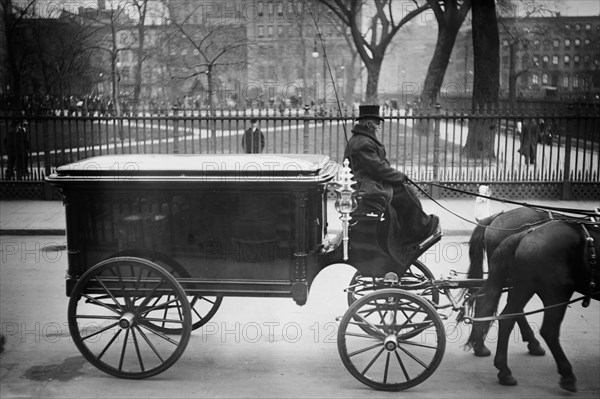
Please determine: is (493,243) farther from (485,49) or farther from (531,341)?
(485,49)

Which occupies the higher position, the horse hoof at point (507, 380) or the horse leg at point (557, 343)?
the horse leg at point (557, 343)

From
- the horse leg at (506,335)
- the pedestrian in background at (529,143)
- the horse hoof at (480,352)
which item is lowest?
the horse hoof at (480,352)

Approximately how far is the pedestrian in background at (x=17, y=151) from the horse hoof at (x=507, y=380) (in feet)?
43.4

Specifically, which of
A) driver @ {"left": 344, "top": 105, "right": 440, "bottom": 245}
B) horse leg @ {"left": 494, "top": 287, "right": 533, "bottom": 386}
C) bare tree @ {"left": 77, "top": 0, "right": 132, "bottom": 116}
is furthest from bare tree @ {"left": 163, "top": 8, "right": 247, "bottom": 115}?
horse leg @ {"left": 494, "top": 287, "right": 533, "bottom": 386}

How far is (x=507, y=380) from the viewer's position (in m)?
5.64

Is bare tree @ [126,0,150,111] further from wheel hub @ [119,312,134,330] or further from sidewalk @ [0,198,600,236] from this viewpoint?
wheel hub @ [119,312,134,330]

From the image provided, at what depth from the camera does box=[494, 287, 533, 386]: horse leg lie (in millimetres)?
5673

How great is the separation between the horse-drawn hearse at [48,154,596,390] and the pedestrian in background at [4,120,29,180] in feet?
35.9

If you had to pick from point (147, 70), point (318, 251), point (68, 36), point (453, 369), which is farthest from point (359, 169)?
point (147, 70)

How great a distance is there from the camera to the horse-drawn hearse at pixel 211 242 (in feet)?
18.4

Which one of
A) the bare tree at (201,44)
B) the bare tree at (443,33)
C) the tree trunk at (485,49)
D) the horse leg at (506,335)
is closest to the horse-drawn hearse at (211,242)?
the horse leg at (506,335)

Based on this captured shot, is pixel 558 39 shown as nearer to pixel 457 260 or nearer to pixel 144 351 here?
pixel 457 260

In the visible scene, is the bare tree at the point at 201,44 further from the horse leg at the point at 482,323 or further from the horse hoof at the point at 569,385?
the horse hoof at the point at 569,385

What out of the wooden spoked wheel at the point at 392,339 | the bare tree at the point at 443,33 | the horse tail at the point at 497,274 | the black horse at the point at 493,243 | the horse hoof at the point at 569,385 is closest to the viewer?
the wooden spoked wheel at the point at 392,339
